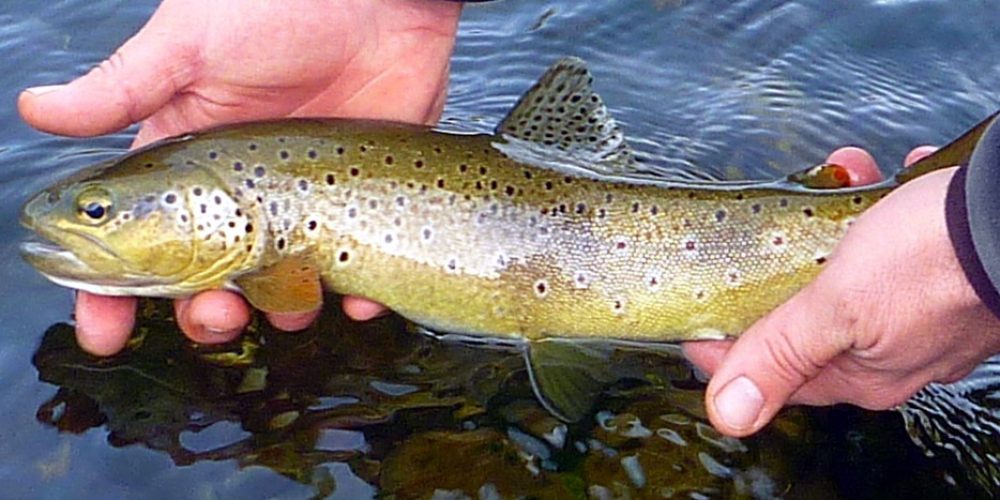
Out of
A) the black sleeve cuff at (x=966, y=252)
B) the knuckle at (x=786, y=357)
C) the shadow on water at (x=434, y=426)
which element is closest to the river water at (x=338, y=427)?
the shadow on water at (x=434, y=426)

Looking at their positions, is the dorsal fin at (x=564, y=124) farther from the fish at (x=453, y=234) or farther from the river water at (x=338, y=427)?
the river water at (x=338, y=427)

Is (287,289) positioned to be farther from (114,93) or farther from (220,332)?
(114,93)

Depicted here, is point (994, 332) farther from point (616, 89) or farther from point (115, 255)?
point (616, 89)

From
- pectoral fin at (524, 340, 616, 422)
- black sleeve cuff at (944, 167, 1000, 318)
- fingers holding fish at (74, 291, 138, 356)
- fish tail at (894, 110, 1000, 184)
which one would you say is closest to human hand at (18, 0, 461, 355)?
fingers holding fish at (74, 291, 138, 356)

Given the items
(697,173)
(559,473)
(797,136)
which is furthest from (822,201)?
(797,136)

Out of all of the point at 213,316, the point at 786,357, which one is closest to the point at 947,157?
the point at 786,357

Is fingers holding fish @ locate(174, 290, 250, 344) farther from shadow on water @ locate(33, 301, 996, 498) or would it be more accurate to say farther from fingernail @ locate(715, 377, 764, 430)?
fingernail @ locate(715, 377, 764, 430)
